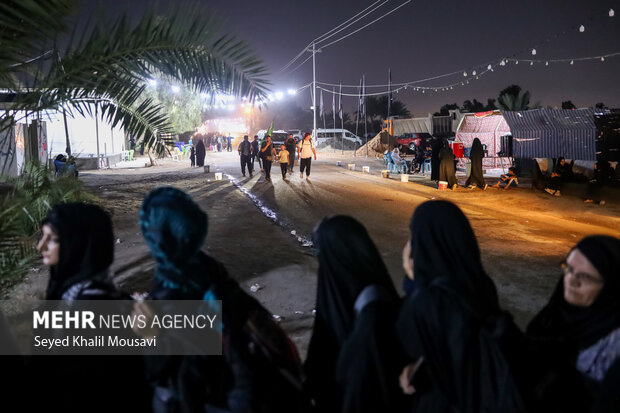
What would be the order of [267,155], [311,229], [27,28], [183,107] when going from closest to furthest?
[27,28] < [311,229] < [267,155] < [183,107]

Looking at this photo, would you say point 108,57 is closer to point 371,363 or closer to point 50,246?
point 50,246

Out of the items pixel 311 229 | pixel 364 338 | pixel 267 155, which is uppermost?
pixel 267 155

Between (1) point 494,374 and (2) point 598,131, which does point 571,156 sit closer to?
(2) point 598,131

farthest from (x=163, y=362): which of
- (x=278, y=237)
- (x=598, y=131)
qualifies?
(x=598, y=131)

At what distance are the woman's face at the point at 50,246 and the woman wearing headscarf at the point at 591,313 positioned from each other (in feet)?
6.89

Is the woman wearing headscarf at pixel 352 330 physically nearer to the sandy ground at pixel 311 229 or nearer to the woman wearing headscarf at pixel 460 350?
the woman wearing headscarf at pixel 460 350

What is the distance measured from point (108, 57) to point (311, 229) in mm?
6170

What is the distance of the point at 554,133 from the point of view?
17766mm

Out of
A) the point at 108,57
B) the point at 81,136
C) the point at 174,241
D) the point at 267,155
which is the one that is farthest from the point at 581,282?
the point at 81,136

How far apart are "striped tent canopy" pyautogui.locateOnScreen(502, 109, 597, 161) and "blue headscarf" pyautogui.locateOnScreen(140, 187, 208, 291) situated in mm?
17810

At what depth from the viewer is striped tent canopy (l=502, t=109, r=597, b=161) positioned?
1695cm

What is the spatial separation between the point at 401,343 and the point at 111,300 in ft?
4.04

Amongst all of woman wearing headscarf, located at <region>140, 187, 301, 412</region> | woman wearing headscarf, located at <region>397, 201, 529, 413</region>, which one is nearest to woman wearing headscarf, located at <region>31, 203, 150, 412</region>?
woman wearing headscarf, located at <region>140, 187, 301, 412</region>

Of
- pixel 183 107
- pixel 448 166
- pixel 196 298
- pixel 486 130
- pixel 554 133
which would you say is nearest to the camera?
pixel 196 298
